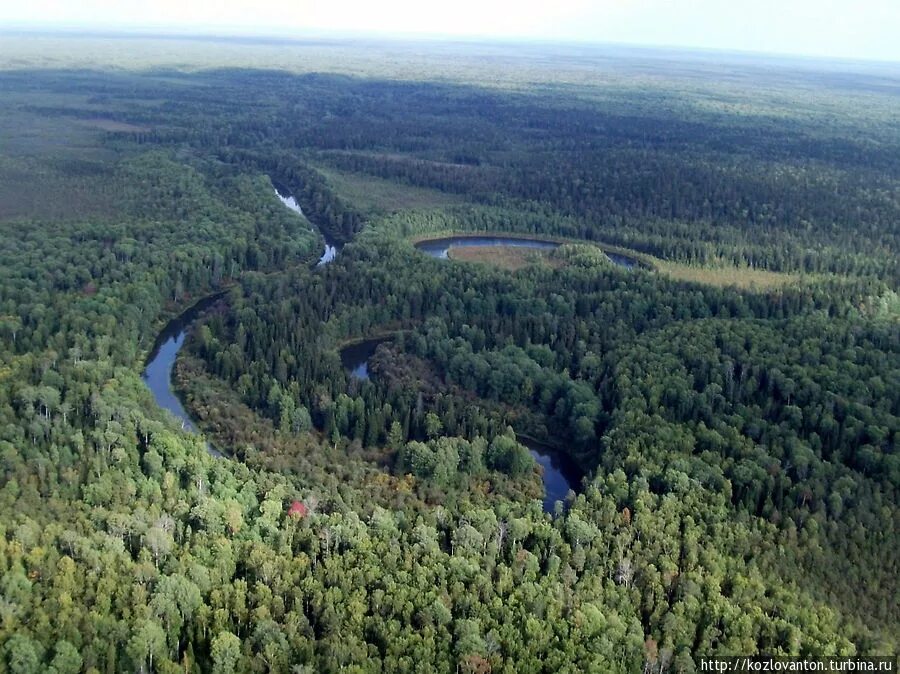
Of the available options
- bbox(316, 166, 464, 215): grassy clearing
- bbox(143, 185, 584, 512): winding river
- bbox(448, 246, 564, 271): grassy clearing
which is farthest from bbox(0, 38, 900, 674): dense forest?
bbox(316, 166, 464, 215): grassy clearing

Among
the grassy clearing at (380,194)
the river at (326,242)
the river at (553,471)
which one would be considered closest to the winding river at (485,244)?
the grassy clearing at (380,194)

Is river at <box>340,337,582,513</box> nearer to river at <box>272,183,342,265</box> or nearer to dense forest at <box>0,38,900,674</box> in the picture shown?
dense forest at <box>0,38,900,674</box>

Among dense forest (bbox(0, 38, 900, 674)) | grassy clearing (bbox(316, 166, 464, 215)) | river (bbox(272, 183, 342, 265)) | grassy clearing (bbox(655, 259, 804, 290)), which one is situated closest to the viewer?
dense forest (bbox(0, 38, 900, 674))

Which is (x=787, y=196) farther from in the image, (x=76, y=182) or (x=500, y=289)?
(x=76, y=182)

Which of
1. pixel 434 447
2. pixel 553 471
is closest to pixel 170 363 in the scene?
pixel 434 447

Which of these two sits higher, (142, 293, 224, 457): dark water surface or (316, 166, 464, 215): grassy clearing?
(316, 166, 464, 215): grassy clearing

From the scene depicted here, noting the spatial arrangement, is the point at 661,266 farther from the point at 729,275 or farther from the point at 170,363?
the point at 170,363
